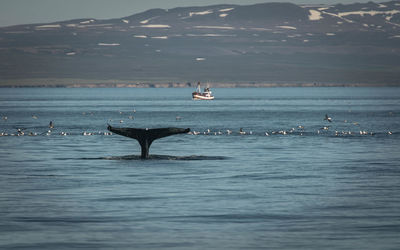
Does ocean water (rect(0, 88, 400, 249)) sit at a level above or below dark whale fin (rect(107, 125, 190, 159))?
below

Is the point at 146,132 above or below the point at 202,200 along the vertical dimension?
above

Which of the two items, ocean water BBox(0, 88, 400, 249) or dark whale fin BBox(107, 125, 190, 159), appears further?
dark whale fin BBox(107, 125, 190, 159)

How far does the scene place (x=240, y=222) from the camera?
2462 cm

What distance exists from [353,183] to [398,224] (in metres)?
11.1

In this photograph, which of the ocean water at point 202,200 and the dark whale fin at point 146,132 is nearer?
the ocean water at point 202,200

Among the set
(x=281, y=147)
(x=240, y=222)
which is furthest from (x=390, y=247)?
(x=281, y=147)

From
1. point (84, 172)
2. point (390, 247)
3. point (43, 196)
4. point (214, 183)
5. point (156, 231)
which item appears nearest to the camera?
point (390, 247)

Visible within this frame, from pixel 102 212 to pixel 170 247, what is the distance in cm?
594

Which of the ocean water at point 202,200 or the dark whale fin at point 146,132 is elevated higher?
the dark whale fin at point 146,132

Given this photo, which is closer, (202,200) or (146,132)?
(202,200)

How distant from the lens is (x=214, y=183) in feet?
114

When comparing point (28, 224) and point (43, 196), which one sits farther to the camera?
point (43, 196)

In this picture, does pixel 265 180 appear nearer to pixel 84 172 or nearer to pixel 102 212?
pixel 84 172

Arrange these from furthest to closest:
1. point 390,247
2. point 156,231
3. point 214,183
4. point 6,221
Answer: point 214,183, point 6,221, point 156,231, point 390,247
